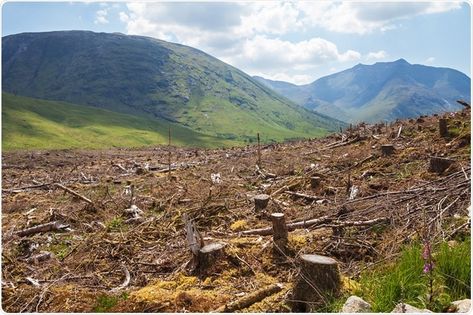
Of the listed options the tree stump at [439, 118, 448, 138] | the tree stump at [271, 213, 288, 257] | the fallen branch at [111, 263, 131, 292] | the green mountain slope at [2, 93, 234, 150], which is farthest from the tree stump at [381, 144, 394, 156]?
the green mountain slope at [2, 93, 234, 150]

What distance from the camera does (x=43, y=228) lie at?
12.6m

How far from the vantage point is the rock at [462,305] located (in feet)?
16.9

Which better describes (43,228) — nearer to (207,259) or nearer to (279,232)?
(207,259)

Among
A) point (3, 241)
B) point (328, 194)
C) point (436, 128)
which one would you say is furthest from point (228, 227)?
point (436, 128)

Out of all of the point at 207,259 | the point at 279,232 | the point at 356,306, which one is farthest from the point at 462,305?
the point at 207,259

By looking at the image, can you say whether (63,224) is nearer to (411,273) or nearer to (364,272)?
(364,272)

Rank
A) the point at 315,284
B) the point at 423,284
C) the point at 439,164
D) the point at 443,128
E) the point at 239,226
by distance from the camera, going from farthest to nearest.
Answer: the point at 443,128
the point at 439,164
the point at 239,226
the point at 315,284
the point at 423,284

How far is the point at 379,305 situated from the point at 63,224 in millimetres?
10600

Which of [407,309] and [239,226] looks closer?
[407,309]

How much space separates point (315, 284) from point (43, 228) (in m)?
9.52

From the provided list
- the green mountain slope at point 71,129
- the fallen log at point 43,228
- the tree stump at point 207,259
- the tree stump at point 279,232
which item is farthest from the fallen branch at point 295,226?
the green mountain slope at point 71,129

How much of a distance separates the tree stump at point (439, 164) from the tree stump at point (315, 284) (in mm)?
8944

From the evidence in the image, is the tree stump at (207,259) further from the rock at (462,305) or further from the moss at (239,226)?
the rock at (462,305)

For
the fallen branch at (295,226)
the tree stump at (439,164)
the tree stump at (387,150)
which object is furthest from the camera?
the tree stump at (387,150)
